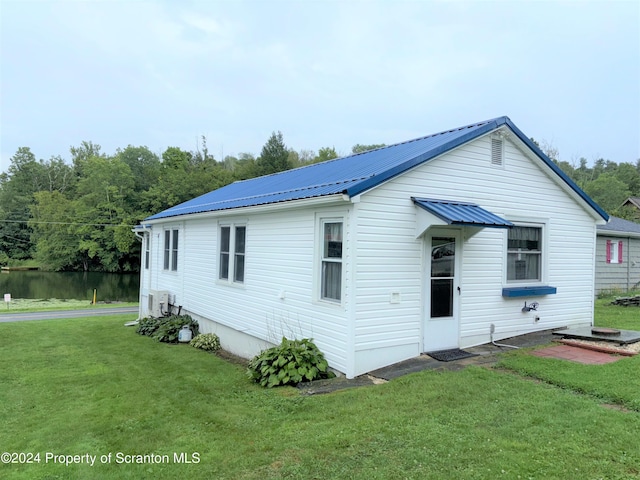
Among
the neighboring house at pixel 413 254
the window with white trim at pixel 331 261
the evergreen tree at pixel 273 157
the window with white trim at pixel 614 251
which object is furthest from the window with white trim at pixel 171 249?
the evergreen tree at pixel 273 157

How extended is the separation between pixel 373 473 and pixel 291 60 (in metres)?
22.6

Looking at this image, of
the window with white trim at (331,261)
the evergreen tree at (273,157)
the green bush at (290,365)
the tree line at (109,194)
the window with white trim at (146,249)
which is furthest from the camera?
the evergreen tree at (273,157)

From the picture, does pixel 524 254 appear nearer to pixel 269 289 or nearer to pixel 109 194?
pixel 269 289

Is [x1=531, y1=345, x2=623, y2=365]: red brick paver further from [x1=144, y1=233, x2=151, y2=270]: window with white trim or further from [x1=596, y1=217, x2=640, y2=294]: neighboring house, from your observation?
[x1=144, y1=233, x2=151, y2=270]: window with white trim

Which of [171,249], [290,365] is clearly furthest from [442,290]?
[171,249]

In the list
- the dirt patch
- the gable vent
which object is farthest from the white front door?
the dirt patch

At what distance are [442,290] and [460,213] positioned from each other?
4.36 feet

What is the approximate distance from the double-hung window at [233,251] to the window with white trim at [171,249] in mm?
3577

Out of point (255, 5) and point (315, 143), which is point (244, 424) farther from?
point (315, 143)

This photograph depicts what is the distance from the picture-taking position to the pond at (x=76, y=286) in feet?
97.8

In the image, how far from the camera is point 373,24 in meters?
14.4

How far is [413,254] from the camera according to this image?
6.60 metres

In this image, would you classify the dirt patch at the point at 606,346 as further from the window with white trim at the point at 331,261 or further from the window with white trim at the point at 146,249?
the window with white trim at the point at 146,249

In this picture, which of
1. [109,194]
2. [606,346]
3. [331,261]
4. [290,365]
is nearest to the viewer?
[290,365]
